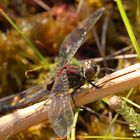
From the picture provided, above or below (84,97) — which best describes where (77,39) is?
above

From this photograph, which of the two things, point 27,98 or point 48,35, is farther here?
point 48,35

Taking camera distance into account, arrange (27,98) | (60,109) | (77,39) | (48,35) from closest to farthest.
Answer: (60,109) < (27,98) < (77,39) < (48,35)

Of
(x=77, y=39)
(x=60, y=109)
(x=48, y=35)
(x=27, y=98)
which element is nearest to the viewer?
(x=60, y=109)

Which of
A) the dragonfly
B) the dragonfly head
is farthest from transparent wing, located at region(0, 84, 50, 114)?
the dragonfly head

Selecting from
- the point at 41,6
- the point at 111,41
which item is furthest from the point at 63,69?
the point at 41,6

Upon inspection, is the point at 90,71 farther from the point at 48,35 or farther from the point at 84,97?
the point at 48,35

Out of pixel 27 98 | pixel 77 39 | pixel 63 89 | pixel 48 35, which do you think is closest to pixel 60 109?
pixel 63 89

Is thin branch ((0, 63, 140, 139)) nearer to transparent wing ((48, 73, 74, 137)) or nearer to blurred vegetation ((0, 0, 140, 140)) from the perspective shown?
transparent wing ((48, 73, 74, 137))
